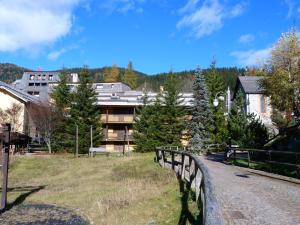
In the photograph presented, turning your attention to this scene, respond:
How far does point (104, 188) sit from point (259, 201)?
8.76 meters

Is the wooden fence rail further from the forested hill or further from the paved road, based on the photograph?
the forested hill

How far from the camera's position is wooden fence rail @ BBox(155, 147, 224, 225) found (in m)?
4.31

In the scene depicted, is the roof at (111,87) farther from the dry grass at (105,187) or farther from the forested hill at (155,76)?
the dry grass at (105,187)

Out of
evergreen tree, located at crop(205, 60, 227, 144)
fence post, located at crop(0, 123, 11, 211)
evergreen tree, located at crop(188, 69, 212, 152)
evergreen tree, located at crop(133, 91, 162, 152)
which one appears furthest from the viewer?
evergreen tree, located at crop(205, 60, 227, 144)

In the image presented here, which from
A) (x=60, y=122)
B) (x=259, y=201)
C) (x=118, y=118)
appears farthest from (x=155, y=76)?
(x=259, y=201)

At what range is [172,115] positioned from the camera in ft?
161

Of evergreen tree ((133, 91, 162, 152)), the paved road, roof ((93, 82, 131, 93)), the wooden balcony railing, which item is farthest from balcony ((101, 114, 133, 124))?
the paved road

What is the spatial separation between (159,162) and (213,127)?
24.5 meters

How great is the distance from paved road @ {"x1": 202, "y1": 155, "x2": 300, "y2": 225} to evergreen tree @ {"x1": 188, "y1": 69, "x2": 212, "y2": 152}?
29.6 metres

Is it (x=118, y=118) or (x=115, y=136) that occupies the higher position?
(x=118, y=118)

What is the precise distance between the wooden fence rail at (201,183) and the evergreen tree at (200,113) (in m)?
19.7

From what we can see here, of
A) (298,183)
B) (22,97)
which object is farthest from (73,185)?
(22,97)

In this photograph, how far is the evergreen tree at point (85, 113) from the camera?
47403 millimetres

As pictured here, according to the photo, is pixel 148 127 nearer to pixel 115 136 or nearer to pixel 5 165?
pixel 115 136
